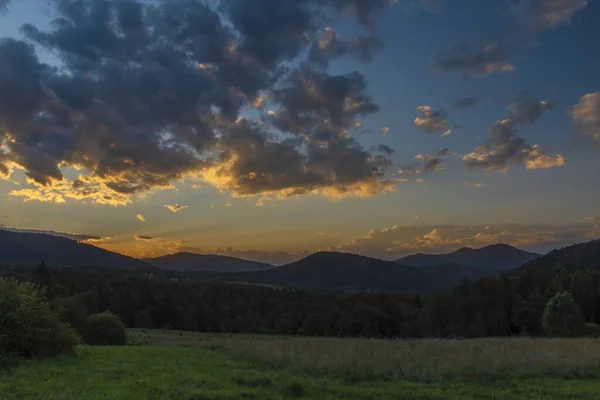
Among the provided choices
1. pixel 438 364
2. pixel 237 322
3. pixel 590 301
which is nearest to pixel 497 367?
pixel 438 364

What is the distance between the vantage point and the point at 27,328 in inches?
844

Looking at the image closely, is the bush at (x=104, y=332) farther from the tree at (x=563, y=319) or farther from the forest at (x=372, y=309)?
the tree at (x=563, y=319)

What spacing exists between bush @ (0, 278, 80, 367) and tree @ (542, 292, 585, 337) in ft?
185

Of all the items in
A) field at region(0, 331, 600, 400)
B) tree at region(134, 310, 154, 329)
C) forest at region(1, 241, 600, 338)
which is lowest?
tree at region(134, 310, 154, 329)

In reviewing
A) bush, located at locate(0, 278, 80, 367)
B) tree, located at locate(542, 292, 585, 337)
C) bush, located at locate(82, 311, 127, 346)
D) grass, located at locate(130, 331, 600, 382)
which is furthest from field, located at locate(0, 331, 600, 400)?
tree, located at locate(542, 292, 585, 337)

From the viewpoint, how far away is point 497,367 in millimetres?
18797

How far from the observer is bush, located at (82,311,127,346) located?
40875 millimetres

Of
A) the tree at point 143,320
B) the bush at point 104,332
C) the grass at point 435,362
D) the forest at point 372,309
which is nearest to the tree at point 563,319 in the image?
the forest at point 372,309

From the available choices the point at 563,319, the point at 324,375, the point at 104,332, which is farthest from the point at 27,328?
the point at 563,319

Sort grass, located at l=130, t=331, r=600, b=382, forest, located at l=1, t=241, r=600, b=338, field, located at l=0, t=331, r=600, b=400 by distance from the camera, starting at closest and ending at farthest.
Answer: field, located at l=0, t=331, r=600, b=400 → grass, located at l=130, t=331, r=600, b=382 → forest, located at l=1, t=241, r=600, b=338

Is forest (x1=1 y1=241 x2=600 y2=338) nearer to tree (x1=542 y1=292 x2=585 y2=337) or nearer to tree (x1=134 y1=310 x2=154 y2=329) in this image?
tree (x1=134 y1=310 x2=154 y2=329)

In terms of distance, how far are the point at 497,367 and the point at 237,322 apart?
110099mm

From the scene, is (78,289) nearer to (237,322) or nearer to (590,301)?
(237,322)

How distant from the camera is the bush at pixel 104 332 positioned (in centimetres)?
4088
